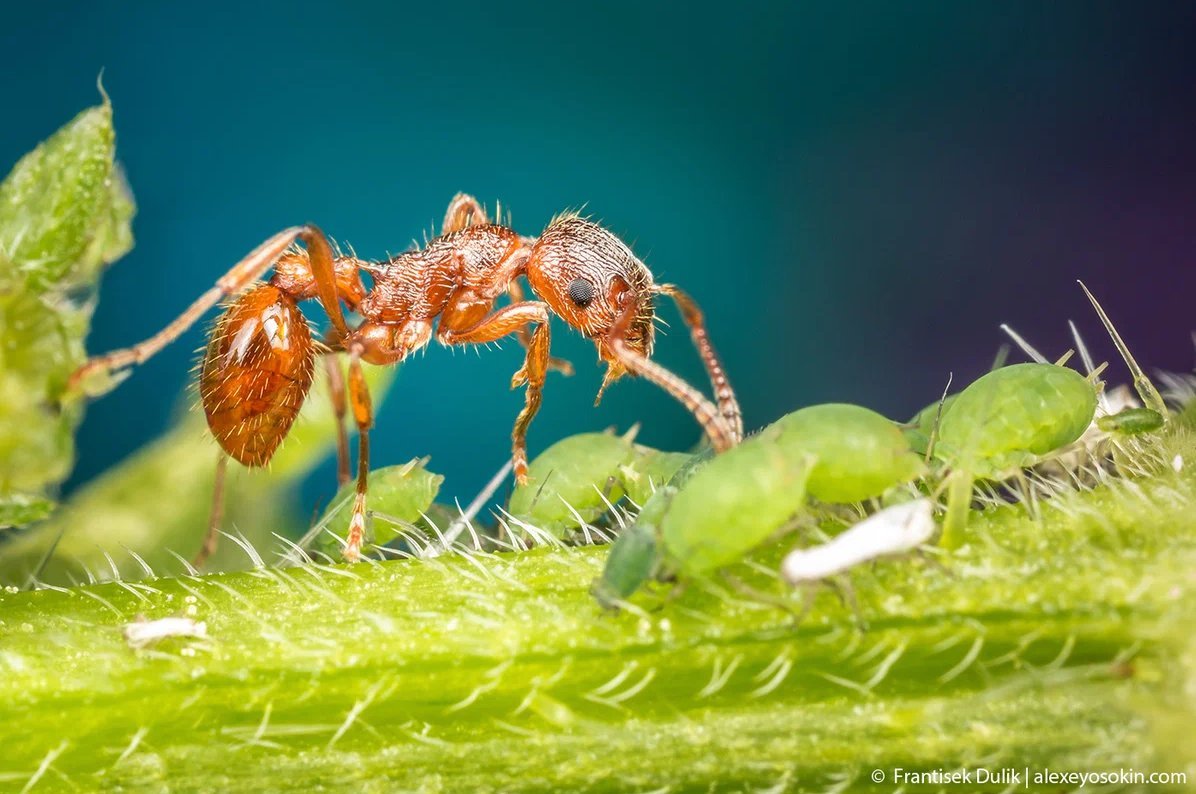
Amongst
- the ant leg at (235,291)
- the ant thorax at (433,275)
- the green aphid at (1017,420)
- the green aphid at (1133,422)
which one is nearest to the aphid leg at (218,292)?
the ant leg at (235,291)

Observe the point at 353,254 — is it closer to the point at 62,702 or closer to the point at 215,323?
the point at 215,323

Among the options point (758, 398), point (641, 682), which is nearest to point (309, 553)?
point (641, 682)

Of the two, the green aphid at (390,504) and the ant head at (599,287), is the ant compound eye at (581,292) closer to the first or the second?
the ant head at (599,287)

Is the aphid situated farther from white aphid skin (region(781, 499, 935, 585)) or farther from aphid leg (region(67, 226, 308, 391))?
aphid leg (region(67, 226, 308, 391))

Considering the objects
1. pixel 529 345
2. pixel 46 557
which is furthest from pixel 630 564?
pixel 529 345

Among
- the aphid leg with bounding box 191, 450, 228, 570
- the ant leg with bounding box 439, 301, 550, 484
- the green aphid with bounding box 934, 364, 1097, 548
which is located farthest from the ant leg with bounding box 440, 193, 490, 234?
the green aphid with bounding box 934, 364, 1097, 548

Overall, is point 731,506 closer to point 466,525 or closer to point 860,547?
point 860,547
